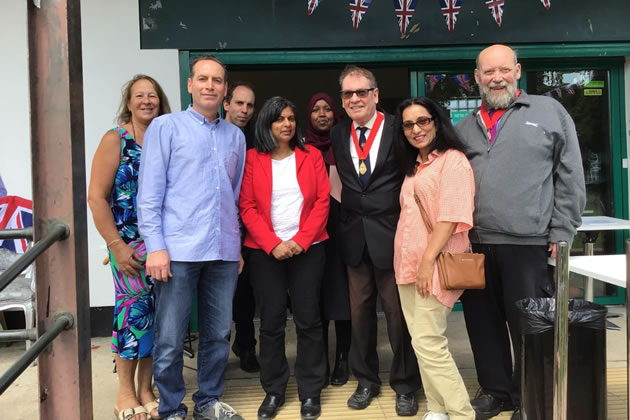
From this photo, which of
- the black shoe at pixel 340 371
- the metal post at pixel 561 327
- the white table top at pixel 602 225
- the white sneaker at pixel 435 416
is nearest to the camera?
the metal post at pixel 561 327

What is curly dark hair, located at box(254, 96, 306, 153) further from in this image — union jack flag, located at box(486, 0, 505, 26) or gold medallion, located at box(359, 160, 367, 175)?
union jack flag, located at box(486, 0, 505, 26)

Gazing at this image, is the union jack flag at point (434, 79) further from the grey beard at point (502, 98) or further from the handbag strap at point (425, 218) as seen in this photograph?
the handbag strap at point (425, 218)

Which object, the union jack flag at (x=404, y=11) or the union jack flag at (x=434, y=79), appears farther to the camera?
the union jack flag at (x=434, y=79)

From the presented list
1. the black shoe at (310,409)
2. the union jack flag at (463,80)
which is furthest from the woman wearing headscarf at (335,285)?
the union jack flag at (463,80)

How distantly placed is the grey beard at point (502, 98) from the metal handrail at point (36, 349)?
8.31 feet

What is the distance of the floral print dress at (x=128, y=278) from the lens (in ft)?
10.0

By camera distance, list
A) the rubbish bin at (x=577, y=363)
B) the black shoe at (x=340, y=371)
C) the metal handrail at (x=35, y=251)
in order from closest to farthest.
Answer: the metal handrail at (x=35, y=251), the rubbish bin at (x=577, y=363), the black shoe at (x=340, y=371)

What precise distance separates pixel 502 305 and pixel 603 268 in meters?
0.63

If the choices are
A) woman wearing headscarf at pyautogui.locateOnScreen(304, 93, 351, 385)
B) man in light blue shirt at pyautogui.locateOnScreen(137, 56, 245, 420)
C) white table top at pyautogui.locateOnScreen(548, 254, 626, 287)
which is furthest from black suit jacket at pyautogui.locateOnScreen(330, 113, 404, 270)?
white table top at pyautogui.locateOnScreen(548, 254, 626, 287)

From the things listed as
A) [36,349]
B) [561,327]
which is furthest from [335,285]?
[36,349]

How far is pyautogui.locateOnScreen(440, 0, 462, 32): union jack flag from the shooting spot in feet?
15.9

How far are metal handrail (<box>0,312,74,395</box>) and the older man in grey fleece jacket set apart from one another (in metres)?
2.32

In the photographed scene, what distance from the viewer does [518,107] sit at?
3055 mm

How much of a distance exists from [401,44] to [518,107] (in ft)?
6.81
